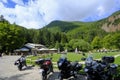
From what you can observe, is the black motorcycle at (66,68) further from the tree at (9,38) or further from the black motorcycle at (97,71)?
the tree at (9,38)

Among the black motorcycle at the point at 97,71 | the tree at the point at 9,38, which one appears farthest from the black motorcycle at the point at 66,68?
the tree at the point at 9,38

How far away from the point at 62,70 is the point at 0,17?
349 ft

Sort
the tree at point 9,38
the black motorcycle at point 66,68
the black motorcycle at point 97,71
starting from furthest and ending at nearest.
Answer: the tree at point 9,38 → the black motorcycle at point 66,68 → the black motorcycle at point 97,71

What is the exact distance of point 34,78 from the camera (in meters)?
17.6

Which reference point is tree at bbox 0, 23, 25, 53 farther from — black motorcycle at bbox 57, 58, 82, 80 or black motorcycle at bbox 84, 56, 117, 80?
black motorcycle at bbox 84, 56, 117, 80

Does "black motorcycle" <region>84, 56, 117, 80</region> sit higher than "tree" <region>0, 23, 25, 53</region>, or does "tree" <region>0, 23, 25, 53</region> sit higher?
"tree" <region>0, 23, 25, 53</region>

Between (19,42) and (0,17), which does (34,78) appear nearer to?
(19,42)

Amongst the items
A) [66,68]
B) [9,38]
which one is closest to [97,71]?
[66,68]

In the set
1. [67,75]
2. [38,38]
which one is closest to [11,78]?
[67,75]

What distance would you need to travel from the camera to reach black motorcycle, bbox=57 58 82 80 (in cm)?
1387

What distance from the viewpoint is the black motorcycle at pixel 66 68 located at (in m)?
13.9

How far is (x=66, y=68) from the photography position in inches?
555

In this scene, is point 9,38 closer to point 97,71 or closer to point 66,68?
point 66,68

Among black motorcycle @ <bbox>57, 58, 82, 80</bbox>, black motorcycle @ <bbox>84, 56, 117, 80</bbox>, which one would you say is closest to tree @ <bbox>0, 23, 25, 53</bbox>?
black motorcycle @ <bbox>57, 58, 82, 80</bbox>
